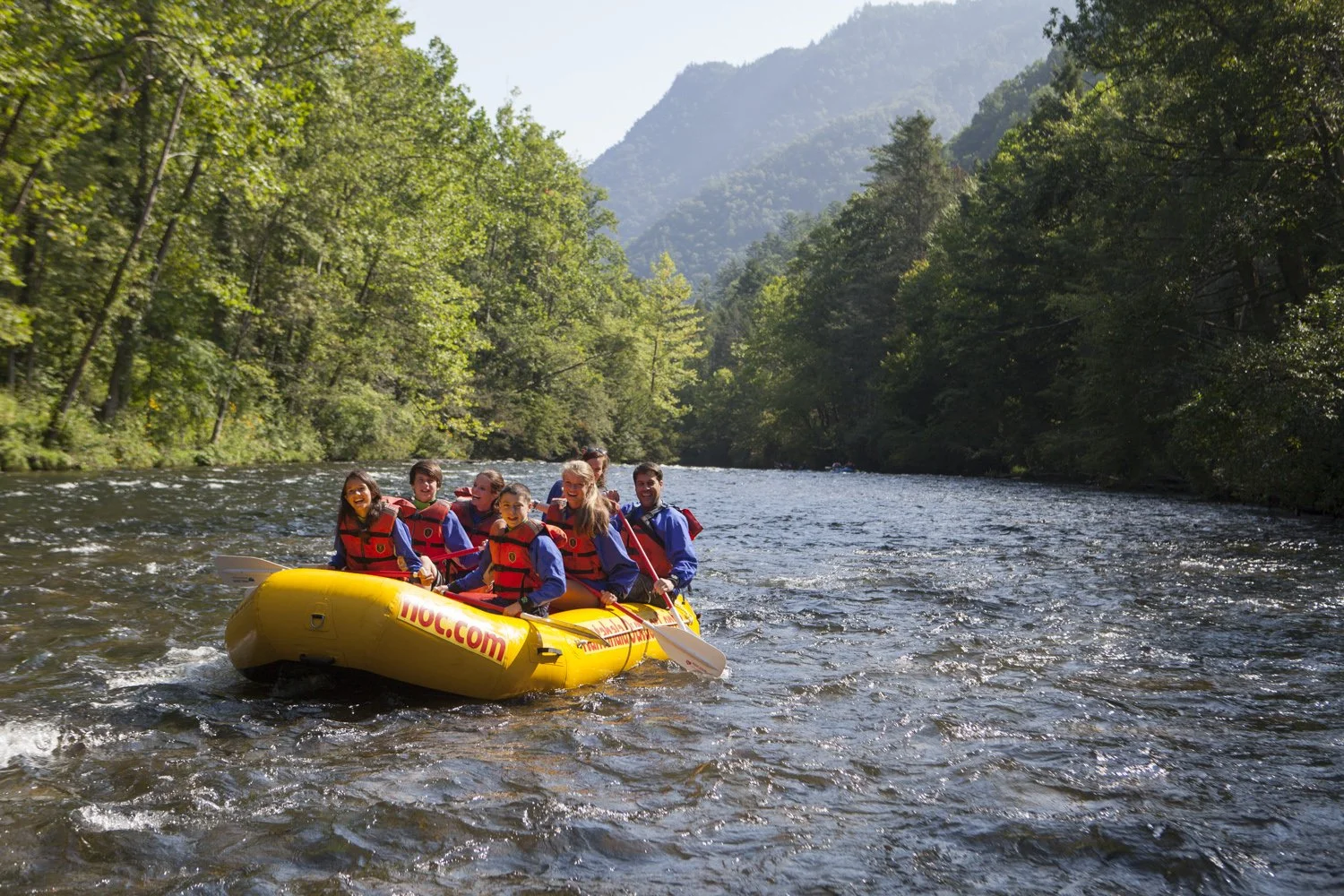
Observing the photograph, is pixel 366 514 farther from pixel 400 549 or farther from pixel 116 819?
pixel 116 819

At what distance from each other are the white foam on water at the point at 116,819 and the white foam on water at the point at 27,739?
2.68 feet

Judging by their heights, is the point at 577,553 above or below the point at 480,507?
below

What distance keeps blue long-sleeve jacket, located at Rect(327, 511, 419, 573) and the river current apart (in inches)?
37.1

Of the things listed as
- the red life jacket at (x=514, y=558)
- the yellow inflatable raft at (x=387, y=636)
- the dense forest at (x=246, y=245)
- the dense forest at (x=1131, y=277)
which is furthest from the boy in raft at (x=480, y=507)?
the dense forest at (x=1131, y=277)

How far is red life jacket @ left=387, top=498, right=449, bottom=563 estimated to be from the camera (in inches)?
315

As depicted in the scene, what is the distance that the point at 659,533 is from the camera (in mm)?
8180

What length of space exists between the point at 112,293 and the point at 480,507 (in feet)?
42.5

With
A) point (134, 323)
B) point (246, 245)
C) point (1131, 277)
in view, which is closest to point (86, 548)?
point (134, 323)

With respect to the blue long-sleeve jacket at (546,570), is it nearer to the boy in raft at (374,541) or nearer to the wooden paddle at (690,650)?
the wooden paddle at (690,650)

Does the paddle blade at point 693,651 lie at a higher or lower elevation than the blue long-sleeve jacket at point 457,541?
lower

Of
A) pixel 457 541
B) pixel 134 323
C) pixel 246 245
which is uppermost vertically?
pixel 246 245

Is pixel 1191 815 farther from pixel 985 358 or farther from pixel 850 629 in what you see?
pixel 985 358

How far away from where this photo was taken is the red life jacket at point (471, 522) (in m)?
8.70

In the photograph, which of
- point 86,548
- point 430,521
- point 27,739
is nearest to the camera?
point 27,739
